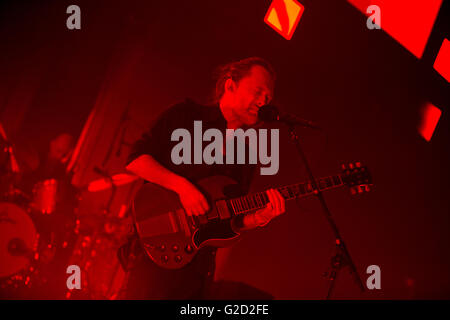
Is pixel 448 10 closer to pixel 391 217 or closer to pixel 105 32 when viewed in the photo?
pixel 391 217

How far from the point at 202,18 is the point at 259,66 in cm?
49

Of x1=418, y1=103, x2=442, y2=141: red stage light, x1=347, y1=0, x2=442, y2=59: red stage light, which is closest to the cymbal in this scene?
x1=347, y1=0, x2=442, y2=59: red stage light

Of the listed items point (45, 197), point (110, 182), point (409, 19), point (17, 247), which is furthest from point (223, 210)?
point (409, 19)

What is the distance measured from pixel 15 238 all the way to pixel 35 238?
11 cm

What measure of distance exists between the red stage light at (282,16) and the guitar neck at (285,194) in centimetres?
98

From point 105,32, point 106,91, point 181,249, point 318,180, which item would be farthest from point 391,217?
point 105,32

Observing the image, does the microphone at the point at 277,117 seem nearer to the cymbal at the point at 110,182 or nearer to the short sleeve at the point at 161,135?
the short sleeve at the point at 161,135

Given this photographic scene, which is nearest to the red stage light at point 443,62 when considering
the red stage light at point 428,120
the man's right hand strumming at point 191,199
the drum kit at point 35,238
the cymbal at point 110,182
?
the red stage light at point 428,120

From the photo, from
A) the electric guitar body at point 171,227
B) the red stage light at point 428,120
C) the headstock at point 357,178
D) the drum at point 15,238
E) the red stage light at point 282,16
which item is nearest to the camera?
the electric guitar body at point 171,227

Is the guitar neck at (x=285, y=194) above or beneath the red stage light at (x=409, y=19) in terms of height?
beneath

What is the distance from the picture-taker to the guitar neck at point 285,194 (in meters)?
2.09

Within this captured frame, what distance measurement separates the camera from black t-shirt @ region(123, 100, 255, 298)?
201 cm

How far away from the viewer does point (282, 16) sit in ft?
8.24

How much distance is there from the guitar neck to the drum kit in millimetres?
836
